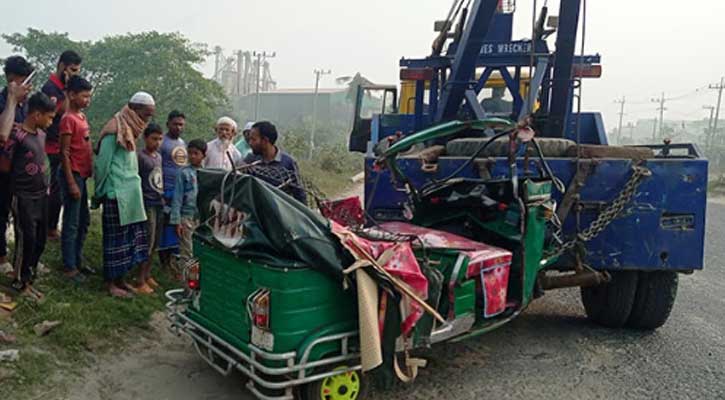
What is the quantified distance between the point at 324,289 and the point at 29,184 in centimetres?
223

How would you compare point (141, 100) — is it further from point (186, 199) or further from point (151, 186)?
point (186, 199)

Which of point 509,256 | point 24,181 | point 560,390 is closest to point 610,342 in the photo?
point 560,390

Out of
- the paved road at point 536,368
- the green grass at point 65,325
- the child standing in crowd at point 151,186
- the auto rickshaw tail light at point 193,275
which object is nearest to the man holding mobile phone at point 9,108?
the green grass at point 65,325

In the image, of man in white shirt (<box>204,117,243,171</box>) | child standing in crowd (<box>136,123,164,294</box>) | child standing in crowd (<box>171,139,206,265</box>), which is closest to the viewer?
child standing in crowd (<box>136,123,164,294</box>)

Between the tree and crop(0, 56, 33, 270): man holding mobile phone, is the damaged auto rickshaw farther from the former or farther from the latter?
the tree

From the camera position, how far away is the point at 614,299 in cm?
450

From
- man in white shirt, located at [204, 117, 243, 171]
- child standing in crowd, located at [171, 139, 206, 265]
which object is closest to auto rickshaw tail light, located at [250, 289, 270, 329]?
child standing in crowd, located at [171, 139, 206, 265]

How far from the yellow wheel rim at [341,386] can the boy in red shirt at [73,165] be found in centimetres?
244

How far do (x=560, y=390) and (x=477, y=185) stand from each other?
1.41 metres

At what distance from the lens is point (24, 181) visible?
147 inches

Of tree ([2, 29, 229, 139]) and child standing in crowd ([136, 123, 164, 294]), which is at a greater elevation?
tree ([2, 29, 229, 139])

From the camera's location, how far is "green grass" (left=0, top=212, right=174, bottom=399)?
125 inches

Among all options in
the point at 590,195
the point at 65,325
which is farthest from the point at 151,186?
the point at 590,195

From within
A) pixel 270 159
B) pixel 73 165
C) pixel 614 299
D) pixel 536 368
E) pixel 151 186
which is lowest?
pixel 536 368
